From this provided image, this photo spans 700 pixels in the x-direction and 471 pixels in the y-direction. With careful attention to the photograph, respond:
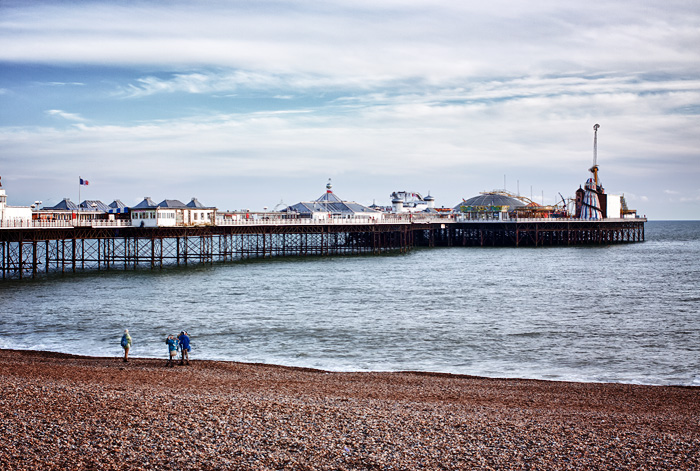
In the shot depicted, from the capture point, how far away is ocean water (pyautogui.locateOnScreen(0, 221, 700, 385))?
792 inches

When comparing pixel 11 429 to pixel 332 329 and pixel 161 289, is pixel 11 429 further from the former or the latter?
pixel 161 289

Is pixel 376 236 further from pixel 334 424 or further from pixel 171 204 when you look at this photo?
pixel 334 424

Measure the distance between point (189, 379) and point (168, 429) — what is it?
5.52 metres

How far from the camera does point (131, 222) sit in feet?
177

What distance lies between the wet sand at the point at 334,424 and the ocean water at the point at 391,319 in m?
3.53

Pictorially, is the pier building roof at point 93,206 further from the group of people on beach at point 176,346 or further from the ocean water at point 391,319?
the group of people on beach at point 176,346

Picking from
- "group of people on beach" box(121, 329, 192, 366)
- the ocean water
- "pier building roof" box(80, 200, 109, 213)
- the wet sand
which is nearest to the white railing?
the ocean water

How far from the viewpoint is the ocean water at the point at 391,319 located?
66.0 ft

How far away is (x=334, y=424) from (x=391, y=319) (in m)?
16.3

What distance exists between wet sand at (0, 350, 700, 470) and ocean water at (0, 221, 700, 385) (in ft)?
11.6

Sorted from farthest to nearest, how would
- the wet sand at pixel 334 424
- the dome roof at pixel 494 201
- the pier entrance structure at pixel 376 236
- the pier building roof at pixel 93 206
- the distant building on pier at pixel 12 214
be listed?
the dome roof at pixel 494 201 → the pier building roof at pixel 93 206 → the pier entrance structure at pixel 376 236 → the distant building on pier at pixel 12 214 → the wet sand at pixel 334 424

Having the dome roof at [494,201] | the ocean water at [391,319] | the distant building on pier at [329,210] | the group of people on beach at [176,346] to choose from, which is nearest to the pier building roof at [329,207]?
the distant building on pier at [329,210]

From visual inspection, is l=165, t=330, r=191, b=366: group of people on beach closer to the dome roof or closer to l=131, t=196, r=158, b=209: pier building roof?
l=131, t=196, r=158, b=209: pier building roof

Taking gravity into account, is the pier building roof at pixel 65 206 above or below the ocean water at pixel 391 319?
above
